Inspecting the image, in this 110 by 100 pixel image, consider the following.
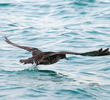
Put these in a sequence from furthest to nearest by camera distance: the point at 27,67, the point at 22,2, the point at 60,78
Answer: the point at 22,2 < the point at 27,67 < the point at 60,78

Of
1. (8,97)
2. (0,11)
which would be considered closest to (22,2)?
(0,11)

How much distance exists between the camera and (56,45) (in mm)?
12219

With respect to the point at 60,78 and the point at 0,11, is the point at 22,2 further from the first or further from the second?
the point at 60,78

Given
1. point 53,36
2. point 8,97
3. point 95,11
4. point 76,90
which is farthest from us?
point 95,11

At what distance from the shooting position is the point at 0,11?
1703cm

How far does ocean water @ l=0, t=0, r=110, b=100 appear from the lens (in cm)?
838

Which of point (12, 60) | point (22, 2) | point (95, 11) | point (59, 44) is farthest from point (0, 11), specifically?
point (12, 60)

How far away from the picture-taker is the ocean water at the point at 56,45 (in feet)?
27.5

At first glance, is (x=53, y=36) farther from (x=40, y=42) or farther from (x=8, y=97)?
(x=8, y=97)

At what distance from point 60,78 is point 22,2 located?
9.63 meters

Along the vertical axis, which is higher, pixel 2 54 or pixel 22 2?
pixel 22 2

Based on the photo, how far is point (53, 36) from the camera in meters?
13.3

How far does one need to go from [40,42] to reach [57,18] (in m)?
2.97

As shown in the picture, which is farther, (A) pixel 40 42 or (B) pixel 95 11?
(B) pixel 95 11
